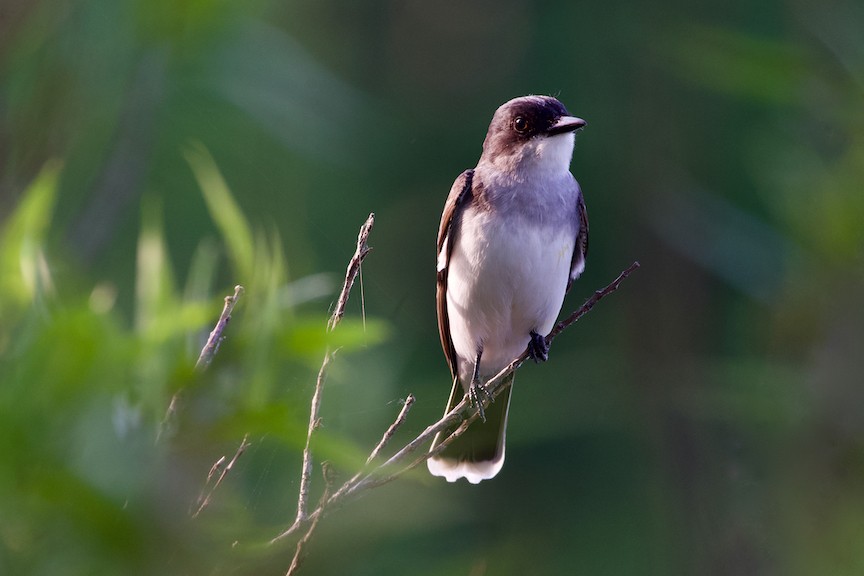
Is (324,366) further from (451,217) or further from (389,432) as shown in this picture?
(451,217)

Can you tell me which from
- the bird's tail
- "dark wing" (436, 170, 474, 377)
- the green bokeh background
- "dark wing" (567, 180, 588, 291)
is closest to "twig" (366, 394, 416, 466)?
the green bokeh background

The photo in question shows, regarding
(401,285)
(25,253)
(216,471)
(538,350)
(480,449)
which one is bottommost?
(401,285)

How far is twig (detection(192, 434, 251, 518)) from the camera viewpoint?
1772mm

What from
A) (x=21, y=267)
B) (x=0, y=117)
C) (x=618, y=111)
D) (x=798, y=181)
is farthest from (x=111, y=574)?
(x=618, y=111)

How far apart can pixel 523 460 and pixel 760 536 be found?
222 centimetres

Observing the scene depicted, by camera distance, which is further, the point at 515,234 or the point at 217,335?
the point at 515,234

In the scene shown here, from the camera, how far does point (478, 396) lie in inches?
109

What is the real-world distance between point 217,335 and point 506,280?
4.29ft

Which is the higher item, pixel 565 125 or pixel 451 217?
pixel 565 125

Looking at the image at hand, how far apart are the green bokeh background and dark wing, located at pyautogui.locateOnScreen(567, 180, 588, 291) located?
1.49 feet

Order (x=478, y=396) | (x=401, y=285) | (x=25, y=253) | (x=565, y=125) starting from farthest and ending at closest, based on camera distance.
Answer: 1. (x=401, y=285)
2. (x=565, y=125)
3. (x=478, y=396)
4. (x=25, y=253)

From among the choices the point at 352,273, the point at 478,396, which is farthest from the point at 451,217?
the point at 352,273

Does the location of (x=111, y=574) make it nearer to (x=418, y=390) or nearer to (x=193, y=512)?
(x=193, y=512)

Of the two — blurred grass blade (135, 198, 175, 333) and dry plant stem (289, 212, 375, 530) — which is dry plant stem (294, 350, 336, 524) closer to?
dry plant stem (289, 212, 375, 530)
